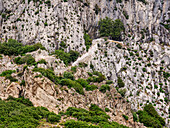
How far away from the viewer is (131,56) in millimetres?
82938

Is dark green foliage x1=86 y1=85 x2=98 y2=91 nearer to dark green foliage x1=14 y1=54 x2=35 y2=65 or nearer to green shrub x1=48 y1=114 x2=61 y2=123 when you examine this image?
dark green foliage x1=14 y1=54 x2=35 y2=65

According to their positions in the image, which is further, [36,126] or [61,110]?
[61,110]

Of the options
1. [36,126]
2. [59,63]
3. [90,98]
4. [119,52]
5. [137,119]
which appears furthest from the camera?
[119,52]

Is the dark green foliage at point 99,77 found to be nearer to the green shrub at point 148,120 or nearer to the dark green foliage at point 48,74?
the dark green foliage at point 48,74

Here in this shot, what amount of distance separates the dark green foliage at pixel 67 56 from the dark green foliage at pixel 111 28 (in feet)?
56.8

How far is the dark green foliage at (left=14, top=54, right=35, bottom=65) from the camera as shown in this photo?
61250mm

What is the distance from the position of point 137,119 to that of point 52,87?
27.2m

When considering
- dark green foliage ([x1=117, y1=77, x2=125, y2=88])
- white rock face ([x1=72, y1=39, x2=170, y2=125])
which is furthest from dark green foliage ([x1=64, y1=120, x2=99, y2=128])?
dark green foliage ([x1=117, y1=77, x2=125, y2=88])

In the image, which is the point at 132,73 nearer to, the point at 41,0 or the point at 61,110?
the point at 61,110

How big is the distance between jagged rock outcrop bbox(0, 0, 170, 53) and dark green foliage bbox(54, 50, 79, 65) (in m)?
3.22

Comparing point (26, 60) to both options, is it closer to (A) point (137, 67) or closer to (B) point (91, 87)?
(B) point (91, 87)

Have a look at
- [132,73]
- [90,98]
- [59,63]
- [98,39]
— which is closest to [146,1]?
[98,39]

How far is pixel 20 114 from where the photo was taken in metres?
41.3

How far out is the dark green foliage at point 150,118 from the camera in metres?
63.4
